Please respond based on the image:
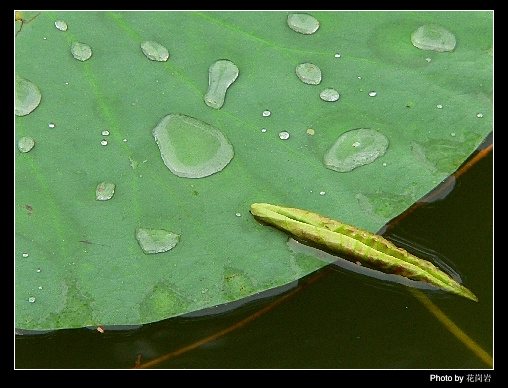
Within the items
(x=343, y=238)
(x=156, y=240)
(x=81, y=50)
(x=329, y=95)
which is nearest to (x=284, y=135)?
(x=329, y=95)

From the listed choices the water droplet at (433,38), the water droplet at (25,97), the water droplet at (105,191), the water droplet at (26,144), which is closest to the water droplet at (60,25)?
the water droplet at (25,97)

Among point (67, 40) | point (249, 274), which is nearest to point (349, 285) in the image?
point (249, 274)

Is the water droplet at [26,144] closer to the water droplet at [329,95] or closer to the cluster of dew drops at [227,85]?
the cluster of dew drops at [227,85]

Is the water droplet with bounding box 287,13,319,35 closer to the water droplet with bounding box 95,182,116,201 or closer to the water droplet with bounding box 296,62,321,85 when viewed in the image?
the water droplet with bounding box 296,62,321,85

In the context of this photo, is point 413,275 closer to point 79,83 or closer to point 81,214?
point 81,214

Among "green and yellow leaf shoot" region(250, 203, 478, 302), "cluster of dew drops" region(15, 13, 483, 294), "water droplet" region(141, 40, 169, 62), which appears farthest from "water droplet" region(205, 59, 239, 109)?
"green and yellow leaf shoot" region(250, 203, 478, 302)

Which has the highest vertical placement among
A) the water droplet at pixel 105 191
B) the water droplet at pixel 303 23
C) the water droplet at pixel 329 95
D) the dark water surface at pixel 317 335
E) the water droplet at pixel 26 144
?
the water droplet at pixel 303 23
